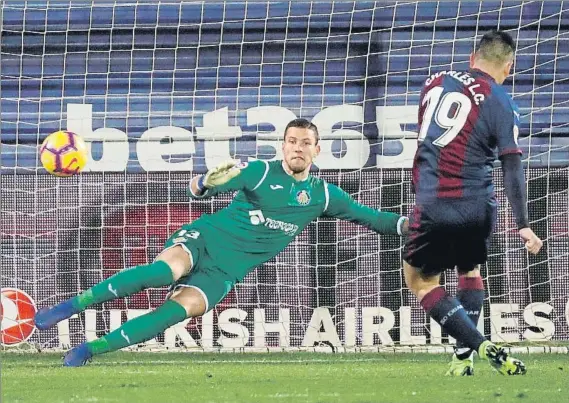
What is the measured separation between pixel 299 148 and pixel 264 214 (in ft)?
1.55

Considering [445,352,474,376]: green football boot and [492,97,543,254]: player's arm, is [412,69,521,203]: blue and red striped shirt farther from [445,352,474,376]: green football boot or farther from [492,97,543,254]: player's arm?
[445,352,474,376]: green football boot

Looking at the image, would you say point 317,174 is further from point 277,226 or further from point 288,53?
point 277,226

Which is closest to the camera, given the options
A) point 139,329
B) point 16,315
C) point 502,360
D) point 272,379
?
point 502,360

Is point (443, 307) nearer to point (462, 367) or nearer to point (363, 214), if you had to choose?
point (462, 367)

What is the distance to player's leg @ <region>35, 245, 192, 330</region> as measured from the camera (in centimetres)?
722

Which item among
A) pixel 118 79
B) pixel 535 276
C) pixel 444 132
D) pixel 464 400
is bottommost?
pixel 464 400

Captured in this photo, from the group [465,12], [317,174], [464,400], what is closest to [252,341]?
[317,174]

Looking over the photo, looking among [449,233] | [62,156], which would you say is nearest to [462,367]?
[449,233]

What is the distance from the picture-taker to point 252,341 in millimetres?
9359

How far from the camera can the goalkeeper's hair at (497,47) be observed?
6992 mm

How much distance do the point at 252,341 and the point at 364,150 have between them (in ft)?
5.40

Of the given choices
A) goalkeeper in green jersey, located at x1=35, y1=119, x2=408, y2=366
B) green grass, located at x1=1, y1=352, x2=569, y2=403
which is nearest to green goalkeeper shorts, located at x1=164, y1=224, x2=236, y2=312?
goalkeeper in green jersey, located at x1=35, y1=119, x2=408, y2=366

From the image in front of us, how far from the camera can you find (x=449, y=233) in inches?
272

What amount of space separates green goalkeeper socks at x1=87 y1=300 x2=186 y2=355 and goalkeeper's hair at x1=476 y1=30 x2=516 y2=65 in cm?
228
